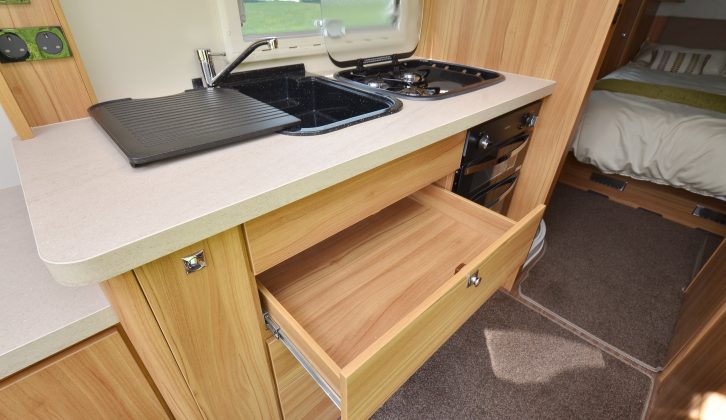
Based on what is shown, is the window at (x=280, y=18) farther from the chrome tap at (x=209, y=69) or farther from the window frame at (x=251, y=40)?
the chrome tap at (x=209, y=69)

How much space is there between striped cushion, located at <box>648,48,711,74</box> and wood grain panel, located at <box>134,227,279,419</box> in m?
3.86

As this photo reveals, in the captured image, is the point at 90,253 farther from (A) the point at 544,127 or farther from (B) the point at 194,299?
(A) the point at 544,127

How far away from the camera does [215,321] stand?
57 cm

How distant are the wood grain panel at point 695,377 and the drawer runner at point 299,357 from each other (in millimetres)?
975

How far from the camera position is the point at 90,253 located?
38 cm

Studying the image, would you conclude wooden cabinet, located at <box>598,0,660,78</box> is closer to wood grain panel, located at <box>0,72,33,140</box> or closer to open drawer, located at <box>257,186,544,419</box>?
open drawer, located at <box>257,186,544,419</box>

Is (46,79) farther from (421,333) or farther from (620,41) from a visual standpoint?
(620,41)

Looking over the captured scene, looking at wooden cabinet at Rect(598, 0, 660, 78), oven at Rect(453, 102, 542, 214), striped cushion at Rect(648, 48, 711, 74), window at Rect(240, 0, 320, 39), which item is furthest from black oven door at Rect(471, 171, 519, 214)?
striped cushion at Rect(648, 48, 711, 74)

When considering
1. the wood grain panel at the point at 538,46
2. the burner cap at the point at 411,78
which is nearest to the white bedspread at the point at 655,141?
the wood grain panel at the point at 538,46

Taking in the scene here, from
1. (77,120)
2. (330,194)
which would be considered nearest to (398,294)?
(330,194)

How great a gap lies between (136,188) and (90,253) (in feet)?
0.50

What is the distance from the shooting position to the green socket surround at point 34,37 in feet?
2.15

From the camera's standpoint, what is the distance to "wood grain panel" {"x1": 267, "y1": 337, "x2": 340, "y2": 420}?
0.72 m

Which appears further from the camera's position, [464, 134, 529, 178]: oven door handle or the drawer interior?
[464, 134, 529, 178]: oven door handle
